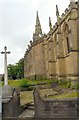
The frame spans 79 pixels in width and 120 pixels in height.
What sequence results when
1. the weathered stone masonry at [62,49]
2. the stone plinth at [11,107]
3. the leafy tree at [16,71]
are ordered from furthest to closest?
the leafy tree at [16,71] → the weathered stone masonry at [62,49] → the stone plinth at [11,107]

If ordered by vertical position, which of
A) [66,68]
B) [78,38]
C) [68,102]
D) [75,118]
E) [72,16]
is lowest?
[75,118]

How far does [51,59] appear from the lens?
1407 inches

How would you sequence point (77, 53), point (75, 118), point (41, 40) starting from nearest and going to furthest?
1. point (75, 118)
2. point (77, 53)
3. point (41, 40)

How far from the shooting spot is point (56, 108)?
12836mm

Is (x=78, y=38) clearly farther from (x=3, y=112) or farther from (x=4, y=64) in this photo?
(x=3, y=112)

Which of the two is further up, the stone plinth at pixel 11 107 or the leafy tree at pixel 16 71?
the leafy tree at pixel 16 71

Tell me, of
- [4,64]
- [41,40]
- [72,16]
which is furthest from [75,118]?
[41,40]

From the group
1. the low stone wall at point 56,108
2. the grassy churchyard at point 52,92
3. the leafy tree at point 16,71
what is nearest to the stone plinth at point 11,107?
the low stone wall at point 56,108

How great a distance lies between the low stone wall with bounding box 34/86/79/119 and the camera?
41.5 feet

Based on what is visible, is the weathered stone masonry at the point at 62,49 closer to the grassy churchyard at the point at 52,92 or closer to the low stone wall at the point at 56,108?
the grassy churchyard at the point at 52,92

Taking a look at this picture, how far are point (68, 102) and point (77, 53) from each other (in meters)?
11.3

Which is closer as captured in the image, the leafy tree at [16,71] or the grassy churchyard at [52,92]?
the grassy churchyard at [52,92]

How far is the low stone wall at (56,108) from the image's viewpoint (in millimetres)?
12656

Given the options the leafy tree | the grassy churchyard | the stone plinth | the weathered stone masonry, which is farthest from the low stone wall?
the leafy tree
